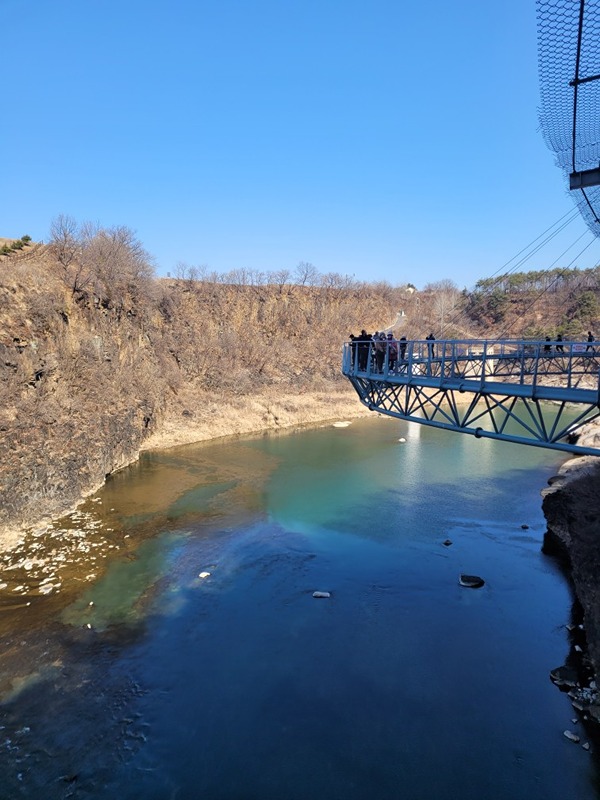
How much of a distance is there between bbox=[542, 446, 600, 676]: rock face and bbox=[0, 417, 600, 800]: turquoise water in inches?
25.6

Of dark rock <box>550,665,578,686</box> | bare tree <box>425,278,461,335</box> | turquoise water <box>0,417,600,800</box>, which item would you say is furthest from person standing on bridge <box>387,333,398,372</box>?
bare tree <box>425,278,461,335</box>

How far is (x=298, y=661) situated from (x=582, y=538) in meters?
8.08

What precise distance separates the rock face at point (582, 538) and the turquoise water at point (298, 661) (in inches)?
25.6

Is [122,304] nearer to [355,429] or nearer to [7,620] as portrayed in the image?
[355,429]

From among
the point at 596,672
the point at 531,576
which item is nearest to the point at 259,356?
the point at 531,576

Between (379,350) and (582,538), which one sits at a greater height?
(379,350)

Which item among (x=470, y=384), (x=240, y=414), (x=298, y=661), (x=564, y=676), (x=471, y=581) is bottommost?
(x=298, y=661)

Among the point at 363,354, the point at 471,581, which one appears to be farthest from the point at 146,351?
the point at 471,581

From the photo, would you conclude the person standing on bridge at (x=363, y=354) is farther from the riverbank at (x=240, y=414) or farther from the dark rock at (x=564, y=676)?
the riverbank at (x=240, y=414)

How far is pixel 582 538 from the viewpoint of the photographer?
1215cm

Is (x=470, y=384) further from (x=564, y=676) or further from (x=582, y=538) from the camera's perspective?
(x=582, y=538)

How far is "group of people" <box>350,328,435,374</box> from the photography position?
11562 millimetres

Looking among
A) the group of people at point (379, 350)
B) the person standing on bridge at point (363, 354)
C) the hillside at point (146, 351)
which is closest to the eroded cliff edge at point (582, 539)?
the group of people at point (379, 350)

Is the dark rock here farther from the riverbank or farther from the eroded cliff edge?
the riverbank
